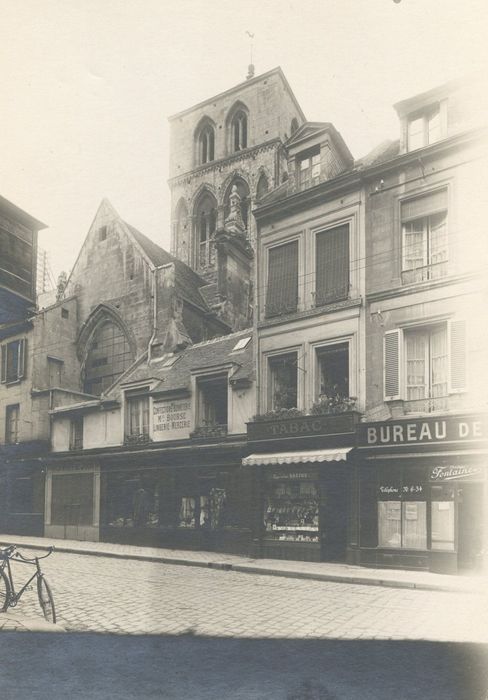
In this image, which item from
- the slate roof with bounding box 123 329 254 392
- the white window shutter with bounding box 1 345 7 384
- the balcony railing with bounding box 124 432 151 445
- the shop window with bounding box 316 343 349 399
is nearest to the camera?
the shop window with bounding box 316 343 349 399

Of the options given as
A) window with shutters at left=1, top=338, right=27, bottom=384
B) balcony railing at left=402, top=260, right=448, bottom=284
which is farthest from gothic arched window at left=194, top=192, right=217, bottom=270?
balcony railing at left=402, top=260, right=448, bottom=284

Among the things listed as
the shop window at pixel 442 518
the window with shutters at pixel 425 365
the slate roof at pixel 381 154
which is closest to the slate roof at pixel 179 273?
the slate roof at pixel 381 154

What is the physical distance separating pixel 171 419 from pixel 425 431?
891cm

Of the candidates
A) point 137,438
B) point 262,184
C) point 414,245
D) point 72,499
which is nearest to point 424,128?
point 414,245

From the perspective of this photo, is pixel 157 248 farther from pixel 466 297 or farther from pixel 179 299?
pixel 466 297

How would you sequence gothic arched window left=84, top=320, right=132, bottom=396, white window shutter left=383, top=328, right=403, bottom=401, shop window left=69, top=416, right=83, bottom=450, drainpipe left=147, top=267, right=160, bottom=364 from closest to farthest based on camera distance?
white window shutter left=383, top=328, right=403, bottom=401
shop window left=69, top=416, right=83, bottom=450
drainpipe left=147, top=267, right=160, bottom=364
gothic arched window left=84, top=320, right=132, bottom=396

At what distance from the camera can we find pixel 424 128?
628 inches

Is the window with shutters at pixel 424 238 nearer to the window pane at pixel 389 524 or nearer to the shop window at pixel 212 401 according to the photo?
the window pane at pixel 389 524

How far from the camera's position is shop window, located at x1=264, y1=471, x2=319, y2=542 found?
16.5m

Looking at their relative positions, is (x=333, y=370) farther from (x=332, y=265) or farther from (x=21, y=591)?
(x=21, y=591)

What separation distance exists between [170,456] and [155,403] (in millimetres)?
1984

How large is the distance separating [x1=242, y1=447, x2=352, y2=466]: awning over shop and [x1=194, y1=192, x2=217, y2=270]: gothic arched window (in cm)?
2781

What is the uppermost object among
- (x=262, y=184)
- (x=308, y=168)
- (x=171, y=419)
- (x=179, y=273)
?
(x=262, y=184)

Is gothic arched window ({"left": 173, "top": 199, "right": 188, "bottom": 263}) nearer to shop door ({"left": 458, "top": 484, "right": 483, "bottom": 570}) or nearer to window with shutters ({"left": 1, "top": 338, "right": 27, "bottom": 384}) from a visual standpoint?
window with shutters ({"left": 1, "top": 338, "right": 27, "bottom": 384})
